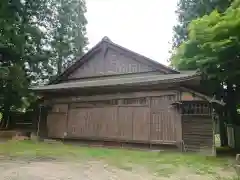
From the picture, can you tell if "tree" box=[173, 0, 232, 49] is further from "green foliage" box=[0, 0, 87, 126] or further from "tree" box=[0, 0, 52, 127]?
"tree" box=[0, 0, 52, 127]

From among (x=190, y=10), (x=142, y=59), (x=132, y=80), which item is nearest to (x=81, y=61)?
(x=142, y=59)

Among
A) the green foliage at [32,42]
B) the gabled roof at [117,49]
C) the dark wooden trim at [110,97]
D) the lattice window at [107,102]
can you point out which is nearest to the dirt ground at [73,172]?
the dark wooden trim at [110,97]

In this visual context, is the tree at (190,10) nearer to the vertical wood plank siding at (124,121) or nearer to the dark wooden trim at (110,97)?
the dark wooden trim at (110,97)

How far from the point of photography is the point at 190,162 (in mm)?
8758

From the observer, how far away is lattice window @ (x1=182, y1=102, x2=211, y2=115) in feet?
36.8

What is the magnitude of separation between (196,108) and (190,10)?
9.62 m

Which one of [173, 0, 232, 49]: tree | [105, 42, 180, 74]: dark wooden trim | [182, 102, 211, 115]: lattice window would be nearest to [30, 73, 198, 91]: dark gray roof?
[105, 42, 180, 74]: dark wooden trim

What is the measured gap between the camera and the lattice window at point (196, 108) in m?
11.2

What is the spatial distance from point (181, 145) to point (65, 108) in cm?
739

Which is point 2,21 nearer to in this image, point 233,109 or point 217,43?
point 217,43

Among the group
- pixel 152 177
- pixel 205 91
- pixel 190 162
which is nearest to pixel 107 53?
pixel 205 91

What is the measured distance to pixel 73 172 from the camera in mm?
6859

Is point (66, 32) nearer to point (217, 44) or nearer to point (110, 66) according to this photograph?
point (110, 66)

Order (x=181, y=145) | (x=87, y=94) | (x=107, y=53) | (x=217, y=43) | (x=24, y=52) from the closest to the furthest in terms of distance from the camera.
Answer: (x=217, y=43), (x=181, y=145), (x=87, y=94), (x=107, y=53), (x=24, y=52)
